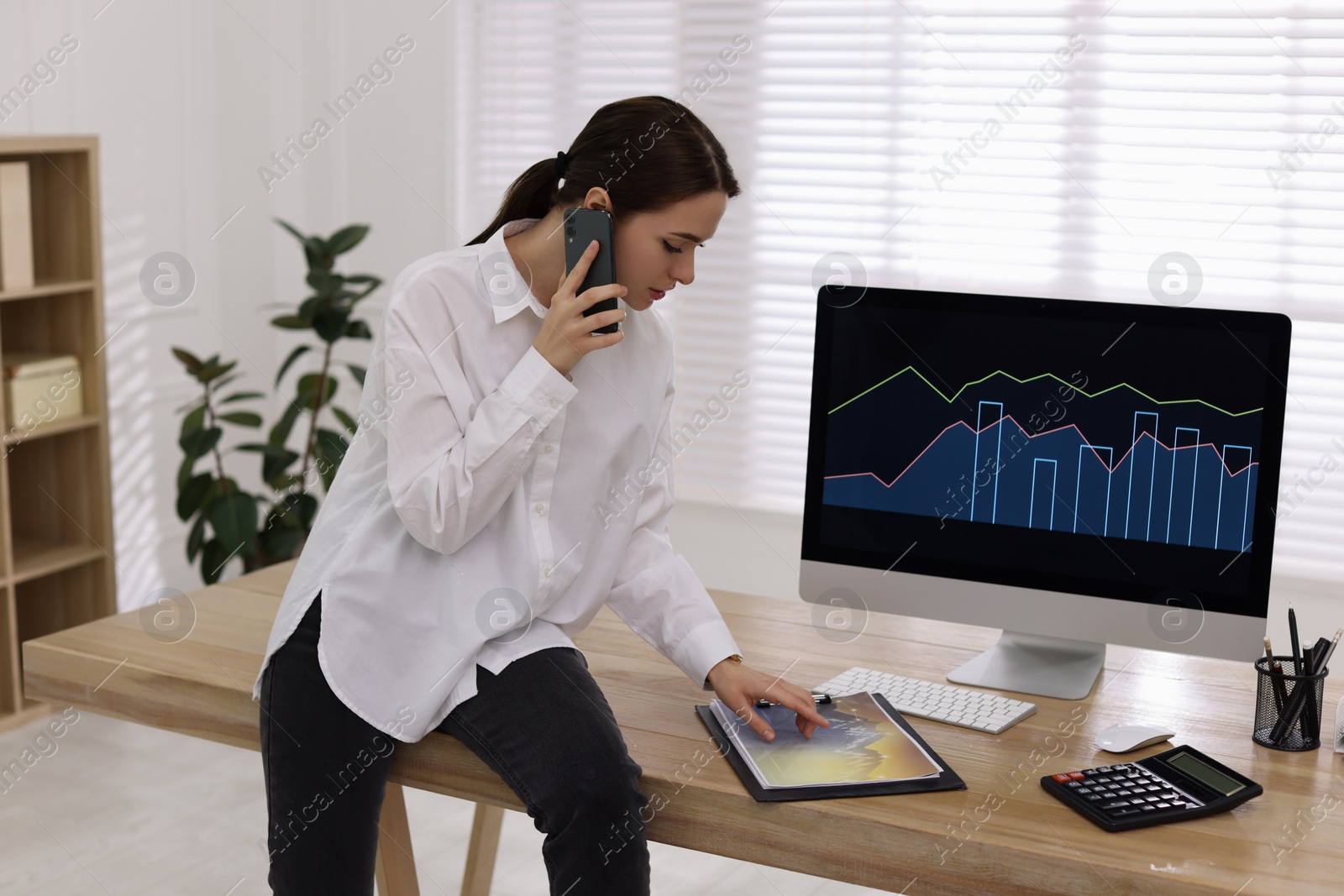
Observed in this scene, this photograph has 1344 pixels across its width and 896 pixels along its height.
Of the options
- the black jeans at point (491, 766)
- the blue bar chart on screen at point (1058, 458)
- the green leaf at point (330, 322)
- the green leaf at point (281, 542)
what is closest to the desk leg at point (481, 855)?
the black jeans at point (491, 766)

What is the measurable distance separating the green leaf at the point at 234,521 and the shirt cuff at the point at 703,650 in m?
2.00

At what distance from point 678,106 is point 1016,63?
204cm

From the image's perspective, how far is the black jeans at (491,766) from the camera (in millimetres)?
1355

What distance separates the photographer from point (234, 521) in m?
3.29

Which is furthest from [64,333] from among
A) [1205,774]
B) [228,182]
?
[1205,774]

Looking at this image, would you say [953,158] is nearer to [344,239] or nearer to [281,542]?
[344,239]

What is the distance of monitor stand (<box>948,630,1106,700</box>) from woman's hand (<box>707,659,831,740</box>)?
0.29 meters

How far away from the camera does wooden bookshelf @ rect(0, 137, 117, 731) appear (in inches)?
128

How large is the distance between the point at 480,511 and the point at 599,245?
36cm

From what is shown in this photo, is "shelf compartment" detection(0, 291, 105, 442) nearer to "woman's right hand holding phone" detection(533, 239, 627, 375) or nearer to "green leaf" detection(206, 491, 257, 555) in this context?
"green leaf" detection(206, 491, 257, 555)

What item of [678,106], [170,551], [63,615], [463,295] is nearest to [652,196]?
[678,106]

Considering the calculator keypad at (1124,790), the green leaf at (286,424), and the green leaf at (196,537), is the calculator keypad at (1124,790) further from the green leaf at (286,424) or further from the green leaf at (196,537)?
the green leaf at (196,537)

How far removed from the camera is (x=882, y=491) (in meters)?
1.73

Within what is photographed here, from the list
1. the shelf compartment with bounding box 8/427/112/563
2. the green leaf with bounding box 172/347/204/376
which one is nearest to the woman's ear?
the green leaf with bounding box 172/347/204/376
